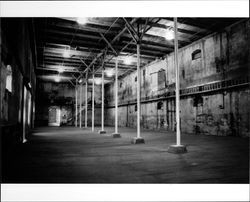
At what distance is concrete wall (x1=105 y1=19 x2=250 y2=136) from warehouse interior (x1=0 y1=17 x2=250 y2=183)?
0.07 metres

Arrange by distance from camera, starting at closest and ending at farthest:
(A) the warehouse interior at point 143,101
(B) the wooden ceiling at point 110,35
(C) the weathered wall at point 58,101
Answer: (A) the warehouse interior at point 143,101
(B) the wooden ceiling at point 110,35
(C) the weathered wall at point 58,101

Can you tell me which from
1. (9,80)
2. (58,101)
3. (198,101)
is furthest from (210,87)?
(58,101)

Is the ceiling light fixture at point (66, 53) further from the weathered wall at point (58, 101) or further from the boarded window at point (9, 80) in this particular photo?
the weathered wall at point (58, 101)

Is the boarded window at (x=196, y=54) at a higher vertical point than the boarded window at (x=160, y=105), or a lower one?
higher

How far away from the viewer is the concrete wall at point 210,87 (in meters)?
11.6

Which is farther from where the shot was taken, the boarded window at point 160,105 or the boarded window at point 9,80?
the boarded window at point 160,105

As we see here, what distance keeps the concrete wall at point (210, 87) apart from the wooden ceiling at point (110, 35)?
100 cm

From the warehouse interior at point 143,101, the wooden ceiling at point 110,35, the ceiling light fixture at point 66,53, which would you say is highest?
the wooden ceiling at point 110,35

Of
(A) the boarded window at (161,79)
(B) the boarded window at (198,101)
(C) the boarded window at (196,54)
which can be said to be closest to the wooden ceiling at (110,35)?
(C) the boarded window at (196,54)

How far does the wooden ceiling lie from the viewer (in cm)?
1195

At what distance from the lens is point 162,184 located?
3.62m
